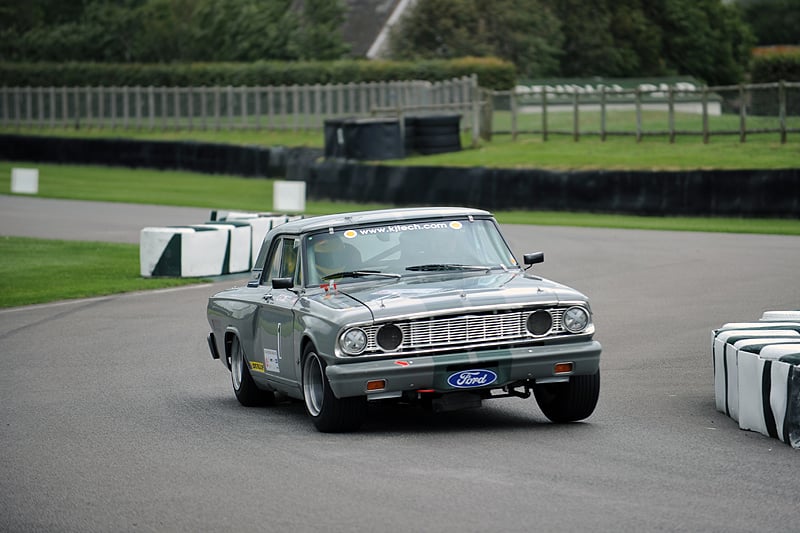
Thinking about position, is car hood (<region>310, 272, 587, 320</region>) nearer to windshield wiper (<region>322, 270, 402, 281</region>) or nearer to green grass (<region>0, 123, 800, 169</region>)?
windshield wiper (<region>322, 270, 402, 281</region>)

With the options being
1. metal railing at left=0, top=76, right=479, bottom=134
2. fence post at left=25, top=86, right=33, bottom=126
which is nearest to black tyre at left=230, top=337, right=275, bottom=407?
metal railing at left=0, top=76, right=479, bottom=134

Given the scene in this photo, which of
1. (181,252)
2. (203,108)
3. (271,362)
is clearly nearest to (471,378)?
(271,362)

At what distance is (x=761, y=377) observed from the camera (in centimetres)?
900

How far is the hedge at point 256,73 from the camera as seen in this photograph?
196 ft

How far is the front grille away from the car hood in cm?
7

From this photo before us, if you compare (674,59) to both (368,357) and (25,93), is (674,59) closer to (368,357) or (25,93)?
(25,93)

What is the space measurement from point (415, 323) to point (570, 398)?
115 cm

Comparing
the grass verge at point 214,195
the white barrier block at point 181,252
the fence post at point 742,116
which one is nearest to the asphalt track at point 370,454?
the white barrier block at point 181,252

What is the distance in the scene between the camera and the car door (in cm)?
1001

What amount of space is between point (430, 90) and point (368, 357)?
135 ft

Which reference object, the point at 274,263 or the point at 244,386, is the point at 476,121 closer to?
the point at 274,263

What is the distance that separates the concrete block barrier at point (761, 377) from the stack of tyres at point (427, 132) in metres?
29.4

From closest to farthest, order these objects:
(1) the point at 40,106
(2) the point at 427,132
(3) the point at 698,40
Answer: (2) the point at 427,132 < (1) the point at 40,106 < (3) the point at 698,40

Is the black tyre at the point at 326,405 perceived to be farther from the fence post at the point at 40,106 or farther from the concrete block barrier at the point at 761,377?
the fence post at the point at 40,106
